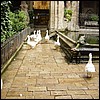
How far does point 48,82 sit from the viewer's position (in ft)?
16.5

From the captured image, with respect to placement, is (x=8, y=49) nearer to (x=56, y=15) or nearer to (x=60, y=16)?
(x=56, y=15)

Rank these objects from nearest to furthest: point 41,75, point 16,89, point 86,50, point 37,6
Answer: point 16,89
point 41,75
point 86,50
point 37,6

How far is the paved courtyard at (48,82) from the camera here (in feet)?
13.7

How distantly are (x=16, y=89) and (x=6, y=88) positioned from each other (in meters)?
0.21

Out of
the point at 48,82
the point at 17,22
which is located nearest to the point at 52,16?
the point at 17,22

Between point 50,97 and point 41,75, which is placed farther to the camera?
point 41,75

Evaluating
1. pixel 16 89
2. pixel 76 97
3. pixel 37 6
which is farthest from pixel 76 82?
pixel 37 6

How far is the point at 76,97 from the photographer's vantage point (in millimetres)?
4043

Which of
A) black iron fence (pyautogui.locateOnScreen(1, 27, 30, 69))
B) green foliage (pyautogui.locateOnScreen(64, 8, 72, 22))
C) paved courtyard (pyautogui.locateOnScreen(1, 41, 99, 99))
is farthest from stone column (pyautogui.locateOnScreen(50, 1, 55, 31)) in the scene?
paved courtyard (pyautogui.locateOnScreen(1, 41, 99, 99))

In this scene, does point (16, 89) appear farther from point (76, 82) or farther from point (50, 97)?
point (76, 82)

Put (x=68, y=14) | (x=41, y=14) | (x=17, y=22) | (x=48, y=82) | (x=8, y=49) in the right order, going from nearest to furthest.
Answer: (x=48, y=82) → (x=8, y=49) → (x=17, y=22) → (x=68, y=14) → (x=41, y=14)

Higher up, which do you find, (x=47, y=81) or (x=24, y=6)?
(x=24, y=6)

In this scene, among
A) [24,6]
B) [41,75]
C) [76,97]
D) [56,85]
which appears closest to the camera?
[76,97]

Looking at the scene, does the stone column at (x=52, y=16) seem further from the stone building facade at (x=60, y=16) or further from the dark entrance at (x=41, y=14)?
the dark entrance at (x=41, y=14)
